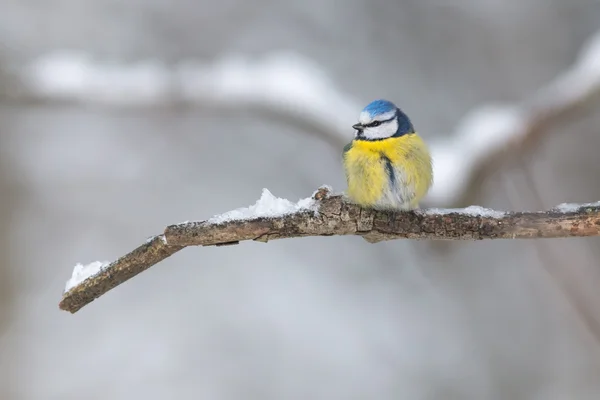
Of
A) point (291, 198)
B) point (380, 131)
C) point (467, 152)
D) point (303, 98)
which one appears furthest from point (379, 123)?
point (291, 198)

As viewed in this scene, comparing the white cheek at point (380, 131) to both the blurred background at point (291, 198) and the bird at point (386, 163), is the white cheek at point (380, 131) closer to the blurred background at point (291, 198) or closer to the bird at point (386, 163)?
the bird at point (386, 163)

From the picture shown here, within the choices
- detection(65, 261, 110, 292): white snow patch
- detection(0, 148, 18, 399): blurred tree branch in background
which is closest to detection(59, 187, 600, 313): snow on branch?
detection(65, 261, 110, 292): white snow patch

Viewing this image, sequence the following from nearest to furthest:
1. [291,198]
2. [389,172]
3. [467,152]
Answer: [389,172], [467,152], [291,198]

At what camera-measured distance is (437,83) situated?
3.77 m

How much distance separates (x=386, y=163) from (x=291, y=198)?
2096mm

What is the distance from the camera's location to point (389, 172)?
5.08 feet

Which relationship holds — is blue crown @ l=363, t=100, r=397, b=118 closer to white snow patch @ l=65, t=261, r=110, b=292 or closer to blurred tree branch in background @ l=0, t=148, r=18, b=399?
white snow patch @ l=65, t=261, r=110, b=292

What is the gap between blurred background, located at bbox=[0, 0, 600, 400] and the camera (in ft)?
11.6

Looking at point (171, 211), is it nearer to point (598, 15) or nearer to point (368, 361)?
point (368, 361)

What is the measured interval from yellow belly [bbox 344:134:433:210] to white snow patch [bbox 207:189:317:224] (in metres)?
0.14

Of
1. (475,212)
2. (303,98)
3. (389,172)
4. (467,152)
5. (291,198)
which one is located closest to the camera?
(475,212)

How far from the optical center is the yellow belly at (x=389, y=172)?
147 cm

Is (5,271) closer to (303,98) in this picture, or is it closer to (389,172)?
(303,98)

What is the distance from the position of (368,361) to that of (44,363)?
1.87 metres
